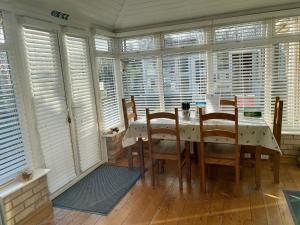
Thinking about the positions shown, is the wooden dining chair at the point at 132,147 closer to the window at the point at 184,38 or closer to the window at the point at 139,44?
the window at the point at 139,44

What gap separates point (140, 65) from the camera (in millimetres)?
4273

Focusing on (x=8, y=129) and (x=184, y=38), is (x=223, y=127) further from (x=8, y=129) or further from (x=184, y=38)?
(x=8, y=129)

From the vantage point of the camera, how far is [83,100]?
346cm

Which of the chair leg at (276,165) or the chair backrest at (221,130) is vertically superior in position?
the chair backrest at (221,130)

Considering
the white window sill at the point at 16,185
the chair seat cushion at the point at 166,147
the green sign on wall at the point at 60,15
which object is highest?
the green sign on wall at the point at 60,15

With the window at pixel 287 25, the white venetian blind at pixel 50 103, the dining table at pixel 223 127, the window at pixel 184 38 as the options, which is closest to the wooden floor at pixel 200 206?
the dining table at pixel 223 127

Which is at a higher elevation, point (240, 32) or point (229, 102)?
point (240, 32)

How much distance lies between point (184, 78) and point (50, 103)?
7.14ft

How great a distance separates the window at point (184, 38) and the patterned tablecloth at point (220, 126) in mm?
1444

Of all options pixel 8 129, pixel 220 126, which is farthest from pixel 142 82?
pixel 8 129

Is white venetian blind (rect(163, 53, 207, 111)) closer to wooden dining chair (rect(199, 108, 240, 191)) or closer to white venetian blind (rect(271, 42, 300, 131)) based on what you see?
white venetian blind (rect(271, 42, 300, 131))

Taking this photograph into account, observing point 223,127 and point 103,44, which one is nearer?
point 223,127

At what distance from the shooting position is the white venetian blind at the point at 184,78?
3908 mm

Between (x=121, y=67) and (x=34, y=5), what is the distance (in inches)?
76.9
